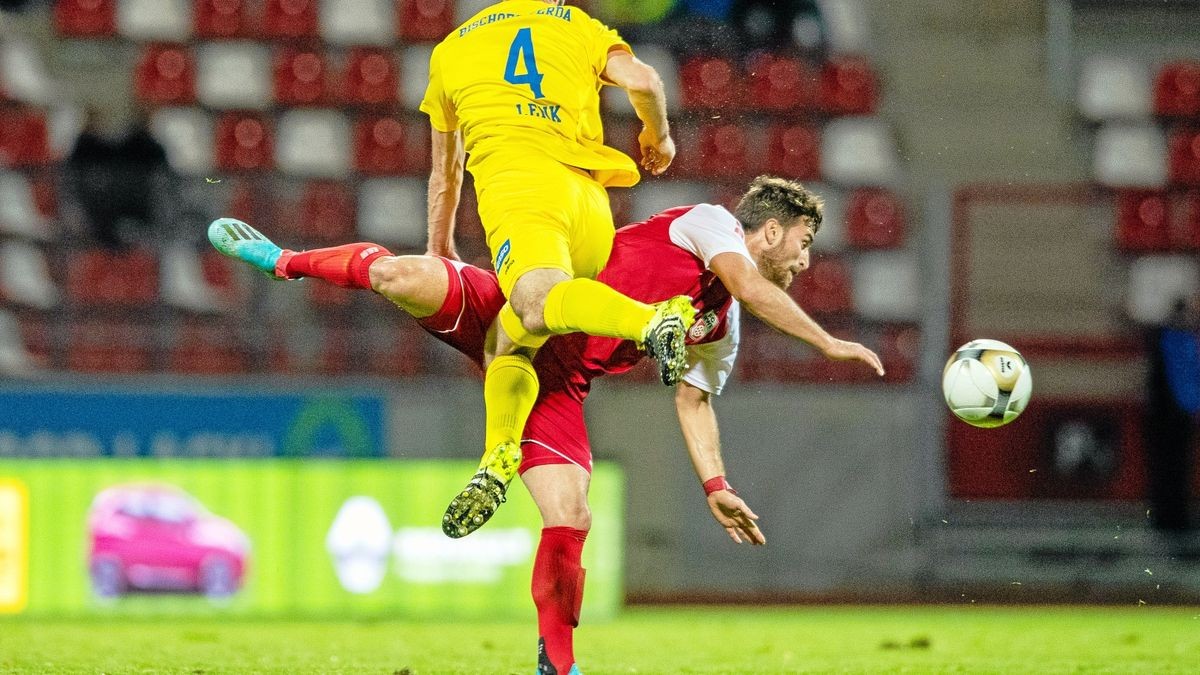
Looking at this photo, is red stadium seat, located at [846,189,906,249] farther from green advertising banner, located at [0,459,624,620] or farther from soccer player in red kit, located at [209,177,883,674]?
soccer player in red kit, located at [209,177,883,674]

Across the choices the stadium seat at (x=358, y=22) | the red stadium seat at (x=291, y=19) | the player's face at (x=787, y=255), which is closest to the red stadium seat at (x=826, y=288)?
the stadium seat at (x=358, y=22)

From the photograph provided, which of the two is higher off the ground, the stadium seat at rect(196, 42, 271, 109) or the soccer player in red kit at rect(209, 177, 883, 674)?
the stadium seat at rect(196, 42, 271, 109)

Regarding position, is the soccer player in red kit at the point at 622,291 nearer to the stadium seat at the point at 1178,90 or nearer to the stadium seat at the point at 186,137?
the stadium seat at the point at 186,137

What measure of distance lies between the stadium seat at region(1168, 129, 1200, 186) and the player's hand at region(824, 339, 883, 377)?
7327 millimetres

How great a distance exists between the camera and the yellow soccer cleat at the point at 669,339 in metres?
4.05

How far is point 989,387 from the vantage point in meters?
5.09

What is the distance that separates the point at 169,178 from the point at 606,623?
400 centimetres

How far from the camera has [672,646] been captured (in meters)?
7.00

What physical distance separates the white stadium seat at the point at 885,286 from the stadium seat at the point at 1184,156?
6.71 feet

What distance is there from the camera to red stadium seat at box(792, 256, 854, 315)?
10180 millimetres

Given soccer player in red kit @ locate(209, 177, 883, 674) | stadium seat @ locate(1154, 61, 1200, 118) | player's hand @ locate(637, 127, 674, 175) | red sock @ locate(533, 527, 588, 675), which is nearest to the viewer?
red sock @ locate(533, 527, 588, 675)

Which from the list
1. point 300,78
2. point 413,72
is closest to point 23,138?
point 300,78

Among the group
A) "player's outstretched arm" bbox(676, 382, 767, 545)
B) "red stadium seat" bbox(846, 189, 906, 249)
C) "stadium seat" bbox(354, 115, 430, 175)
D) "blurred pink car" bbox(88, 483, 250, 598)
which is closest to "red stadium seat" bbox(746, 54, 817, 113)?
"red stadium seat" bbox(846, 189, 906, 249)

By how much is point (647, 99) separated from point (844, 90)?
633cm
